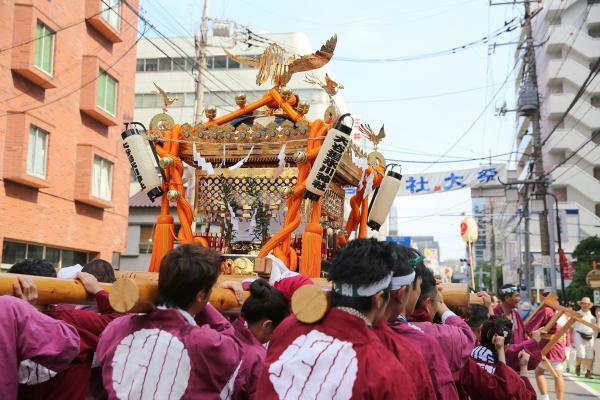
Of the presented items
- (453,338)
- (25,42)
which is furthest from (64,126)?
(453,338)

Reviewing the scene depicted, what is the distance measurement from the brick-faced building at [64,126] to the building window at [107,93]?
0.03 meters

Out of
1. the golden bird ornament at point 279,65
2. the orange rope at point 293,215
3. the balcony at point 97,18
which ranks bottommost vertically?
the orange rope at point 293,215

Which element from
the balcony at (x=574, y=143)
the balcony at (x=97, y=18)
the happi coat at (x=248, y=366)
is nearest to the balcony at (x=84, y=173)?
the balcony at (x=97, y=18)

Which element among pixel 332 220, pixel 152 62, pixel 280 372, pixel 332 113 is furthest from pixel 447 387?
pixel 152 62

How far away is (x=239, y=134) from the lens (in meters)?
6.24

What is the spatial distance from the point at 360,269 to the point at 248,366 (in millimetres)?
925

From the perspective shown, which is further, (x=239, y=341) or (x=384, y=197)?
(x=384, y=197)

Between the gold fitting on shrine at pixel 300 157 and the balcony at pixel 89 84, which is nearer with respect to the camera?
the gold fitting on shrine at pixel 300 157

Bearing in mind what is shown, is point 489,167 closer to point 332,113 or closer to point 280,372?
point 332,113

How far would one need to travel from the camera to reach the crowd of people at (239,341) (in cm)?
211

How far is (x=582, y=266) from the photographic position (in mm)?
26062

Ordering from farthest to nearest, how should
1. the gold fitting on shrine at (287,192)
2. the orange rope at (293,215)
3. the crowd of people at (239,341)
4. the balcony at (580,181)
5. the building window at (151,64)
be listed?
1. the balcony at (580,181)
2. the building window at (151,64)
3. the gold fitting on shrine at (287,192)
4. the orange rope at (293,215)
5. the crowd of people at (239,341)

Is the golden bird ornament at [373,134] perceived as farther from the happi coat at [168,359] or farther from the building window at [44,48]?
the building window at [44,48]

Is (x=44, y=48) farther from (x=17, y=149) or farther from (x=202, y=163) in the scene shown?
(x=202, y=163)
